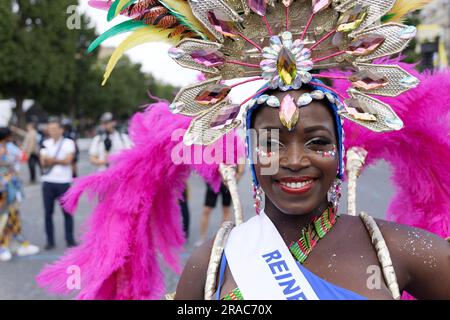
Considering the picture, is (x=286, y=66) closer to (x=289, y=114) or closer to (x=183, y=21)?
(x=289, y=114)

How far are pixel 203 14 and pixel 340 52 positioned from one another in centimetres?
42

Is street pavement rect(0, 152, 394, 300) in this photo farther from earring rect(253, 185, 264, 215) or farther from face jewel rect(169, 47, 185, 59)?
face jewel rect(169, 47, 185, 59)

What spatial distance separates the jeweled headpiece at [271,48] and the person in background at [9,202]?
4519 mm

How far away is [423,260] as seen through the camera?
1.43 meters

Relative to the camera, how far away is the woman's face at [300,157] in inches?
53.8

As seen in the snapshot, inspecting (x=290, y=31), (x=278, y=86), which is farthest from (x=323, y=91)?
(x=290, y=31)

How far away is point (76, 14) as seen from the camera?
2037mm

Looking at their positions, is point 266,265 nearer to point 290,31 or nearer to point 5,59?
point 290,31

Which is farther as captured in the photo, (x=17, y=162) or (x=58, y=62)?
(x=58, y=62)

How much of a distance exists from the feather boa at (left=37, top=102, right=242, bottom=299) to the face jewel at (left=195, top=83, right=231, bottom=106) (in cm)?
41

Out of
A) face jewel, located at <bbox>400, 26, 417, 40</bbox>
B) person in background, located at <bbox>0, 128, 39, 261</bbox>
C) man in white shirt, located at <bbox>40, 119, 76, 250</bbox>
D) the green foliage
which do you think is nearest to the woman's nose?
face jewel, located at <bbox>400, 26, 417, 40</bbox>

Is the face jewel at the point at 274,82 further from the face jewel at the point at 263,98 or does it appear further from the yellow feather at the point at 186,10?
the yellow feather at the point at 186,10

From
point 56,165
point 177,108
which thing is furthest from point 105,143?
point 177,108

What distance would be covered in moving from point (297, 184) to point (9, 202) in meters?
5.10
